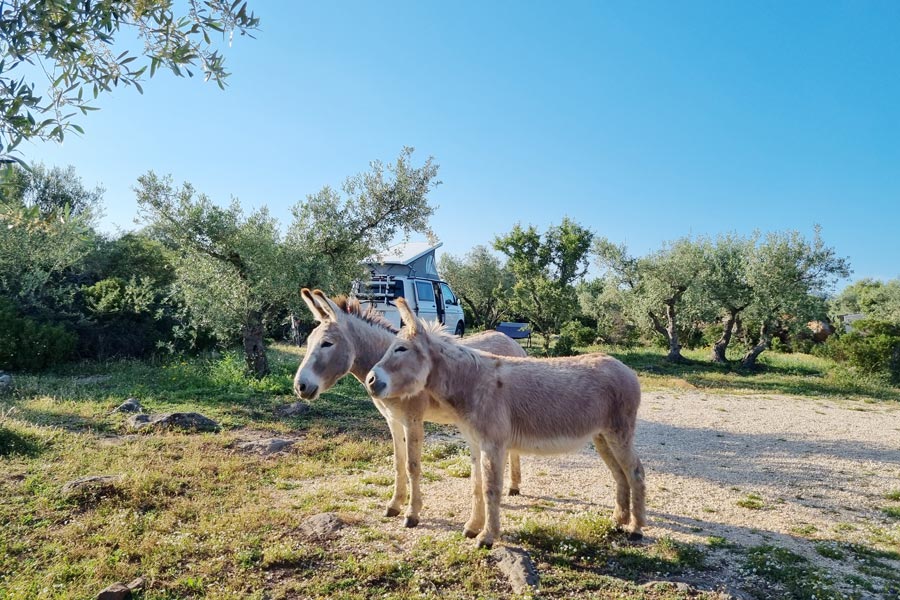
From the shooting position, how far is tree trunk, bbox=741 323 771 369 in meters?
20.2

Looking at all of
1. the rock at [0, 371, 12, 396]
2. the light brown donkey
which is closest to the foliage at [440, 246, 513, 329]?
the rock at [0, 371, 12, 396]

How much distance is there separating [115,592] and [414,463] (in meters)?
2.68

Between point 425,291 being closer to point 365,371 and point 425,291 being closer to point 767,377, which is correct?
point 767,377

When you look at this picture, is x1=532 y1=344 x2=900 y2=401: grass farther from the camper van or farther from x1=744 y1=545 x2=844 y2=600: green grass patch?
x1=744 y1=545 x2=844 y2=600: green grass patch

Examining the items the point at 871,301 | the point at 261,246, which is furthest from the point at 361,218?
the point at 871,301

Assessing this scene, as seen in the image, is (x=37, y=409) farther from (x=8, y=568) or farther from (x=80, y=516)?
(x=8, y=568)

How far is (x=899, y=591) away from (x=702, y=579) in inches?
60.9

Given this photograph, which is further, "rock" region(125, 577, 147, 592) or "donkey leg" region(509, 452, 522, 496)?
"donkey leg" region(509, 452, 522, 496)

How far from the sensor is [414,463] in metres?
5.23

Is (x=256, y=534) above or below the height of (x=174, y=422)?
below

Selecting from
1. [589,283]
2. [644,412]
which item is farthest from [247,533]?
[589,283]

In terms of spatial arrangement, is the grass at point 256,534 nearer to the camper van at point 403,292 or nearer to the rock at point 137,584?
the rock at point 137,584

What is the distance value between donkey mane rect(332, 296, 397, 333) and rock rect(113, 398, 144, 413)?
6029 millimetres

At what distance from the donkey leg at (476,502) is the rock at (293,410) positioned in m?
5.87
